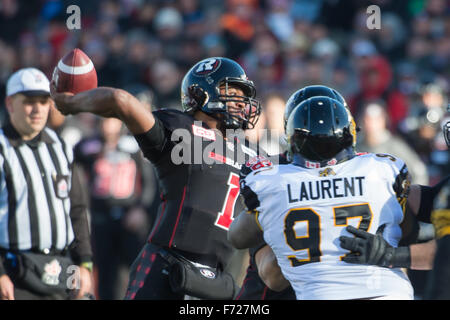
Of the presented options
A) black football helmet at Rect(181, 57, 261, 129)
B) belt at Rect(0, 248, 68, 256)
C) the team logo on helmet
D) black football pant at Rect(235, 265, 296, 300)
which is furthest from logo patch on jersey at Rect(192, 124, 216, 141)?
belt at Rect(0, 248, 68, 256)

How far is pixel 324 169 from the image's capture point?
3.26 meters

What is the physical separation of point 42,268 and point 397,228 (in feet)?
7.85

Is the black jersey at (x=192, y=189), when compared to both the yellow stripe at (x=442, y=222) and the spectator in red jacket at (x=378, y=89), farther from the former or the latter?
the spectator in red jacket at (x=378, y=89)

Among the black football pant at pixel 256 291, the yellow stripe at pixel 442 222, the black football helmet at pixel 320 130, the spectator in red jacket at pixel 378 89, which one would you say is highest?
the spectator in red jacket at pixel 378 89

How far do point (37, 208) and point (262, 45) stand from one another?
6273 millimetres

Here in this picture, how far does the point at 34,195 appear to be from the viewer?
483 cm

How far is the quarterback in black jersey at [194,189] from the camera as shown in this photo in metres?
4.09

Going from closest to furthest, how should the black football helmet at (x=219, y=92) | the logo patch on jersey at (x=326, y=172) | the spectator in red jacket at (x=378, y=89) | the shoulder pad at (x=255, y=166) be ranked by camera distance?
the logo patch on jersey at (x=326, y=172)
the shoulder pad at (x=255, y=166)
the black football helmet at (x=219, y=92)
the spectator in red jacket at (x=378, y=89)

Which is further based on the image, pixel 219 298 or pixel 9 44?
pixel 9 44

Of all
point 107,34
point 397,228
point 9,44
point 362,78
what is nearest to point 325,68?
point 362,78

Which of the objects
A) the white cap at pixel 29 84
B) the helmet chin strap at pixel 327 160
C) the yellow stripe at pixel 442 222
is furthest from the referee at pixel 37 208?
the yellow stripe at pixel 442 222

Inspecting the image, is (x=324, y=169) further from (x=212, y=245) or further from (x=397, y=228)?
(x=212, y=245)

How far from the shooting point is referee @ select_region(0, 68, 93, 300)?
4.68 meters
